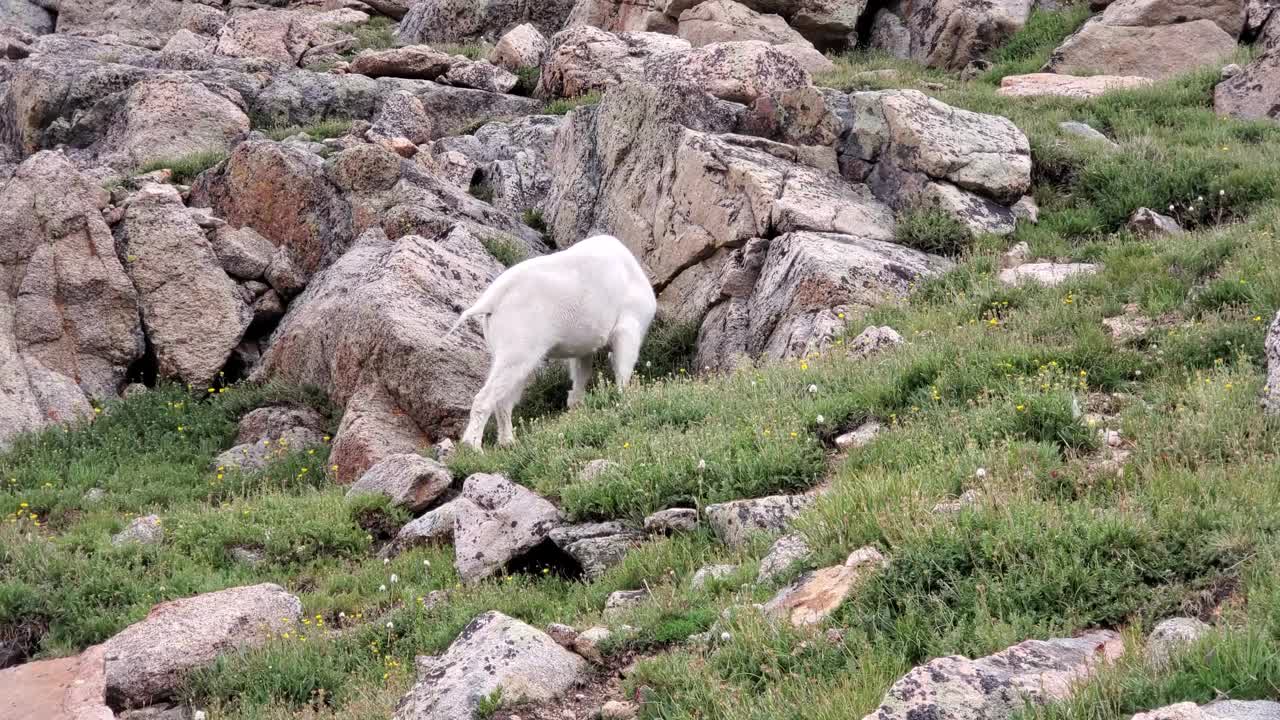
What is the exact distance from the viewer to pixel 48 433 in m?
12.9

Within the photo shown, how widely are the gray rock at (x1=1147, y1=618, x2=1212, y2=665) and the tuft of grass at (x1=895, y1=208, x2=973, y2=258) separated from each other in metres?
8.82

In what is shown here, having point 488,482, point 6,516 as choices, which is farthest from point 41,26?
point 488,482

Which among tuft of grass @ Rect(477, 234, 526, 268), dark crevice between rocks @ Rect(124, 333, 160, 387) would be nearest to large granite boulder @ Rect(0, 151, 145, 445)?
dark crevice between rocks @ Rect(124, 333, 160, 387)

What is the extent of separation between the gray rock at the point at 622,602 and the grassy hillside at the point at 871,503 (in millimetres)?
97

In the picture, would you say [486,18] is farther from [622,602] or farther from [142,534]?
[622,602]

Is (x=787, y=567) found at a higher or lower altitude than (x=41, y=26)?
higher

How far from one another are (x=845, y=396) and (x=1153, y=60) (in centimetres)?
1543

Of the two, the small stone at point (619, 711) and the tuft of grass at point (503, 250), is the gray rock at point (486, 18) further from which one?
the small stone at point (619, 711)

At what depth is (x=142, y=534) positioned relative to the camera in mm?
9477

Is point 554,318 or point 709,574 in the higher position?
point 709,574

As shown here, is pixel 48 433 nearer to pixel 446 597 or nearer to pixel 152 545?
pixel 152 545

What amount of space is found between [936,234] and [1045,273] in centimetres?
178

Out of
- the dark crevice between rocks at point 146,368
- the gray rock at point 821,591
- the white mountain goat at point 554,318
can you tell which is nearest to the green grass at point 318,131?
the dark crevice between rocks at point 146,368

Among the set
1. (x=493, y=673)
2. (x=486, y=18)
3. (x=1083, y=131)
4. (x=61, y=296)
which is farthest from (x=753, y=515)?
(x=486, y=18)
